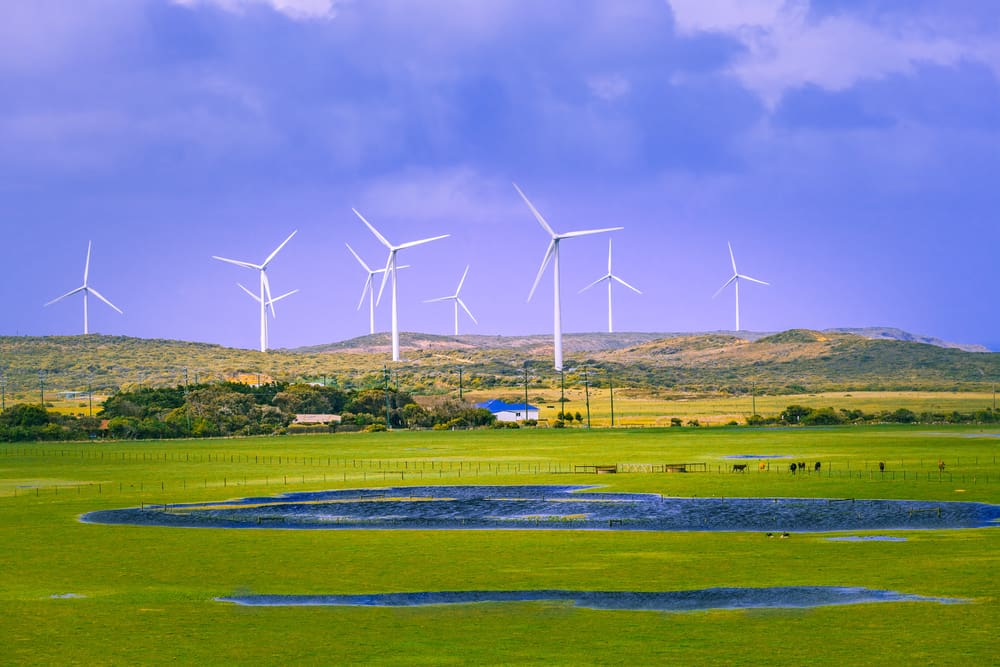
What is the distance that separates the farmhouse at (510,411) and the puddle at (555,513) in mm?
96834

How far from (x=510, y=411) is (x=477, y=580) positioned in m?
132

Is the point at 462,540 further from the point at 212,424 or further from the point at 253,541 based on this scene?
the point at 212,424

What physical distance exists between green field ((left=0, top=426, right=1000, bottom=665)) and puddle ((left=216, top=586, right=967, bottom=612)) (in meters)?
0.79

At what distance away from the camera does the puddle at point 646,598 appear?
36.5 metres

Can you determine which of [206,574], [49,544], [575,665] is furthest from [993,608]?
[49,544]

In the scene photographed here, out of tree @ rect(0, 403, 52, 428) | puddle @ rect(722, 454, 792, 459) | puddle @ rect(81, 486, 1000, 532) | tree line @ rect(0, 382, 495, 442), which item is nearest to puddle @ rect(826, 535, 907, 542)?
puddle @ rect(81, 486, 1000, 532)

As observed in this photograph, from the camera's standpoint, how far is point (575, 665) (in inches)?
1160

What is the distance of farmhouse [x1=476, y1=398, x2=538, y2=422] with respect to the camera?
17025cm

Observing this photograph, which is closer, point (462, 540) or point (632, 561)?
point (632, 561)

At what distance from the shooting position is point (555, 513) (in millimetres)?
61625

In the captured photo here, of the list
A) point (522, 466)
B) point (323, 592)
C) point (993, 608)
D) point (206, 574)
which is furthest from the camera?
point (522, 466)

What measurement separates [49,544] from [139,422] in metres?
99.4

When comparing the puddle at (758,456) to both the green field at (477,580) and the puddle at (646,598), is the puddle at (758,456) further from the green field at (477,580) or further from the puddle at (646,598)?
the puddle at (646,598)

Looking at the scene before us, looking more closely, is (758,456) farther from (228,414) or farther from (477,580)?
(228,414)
